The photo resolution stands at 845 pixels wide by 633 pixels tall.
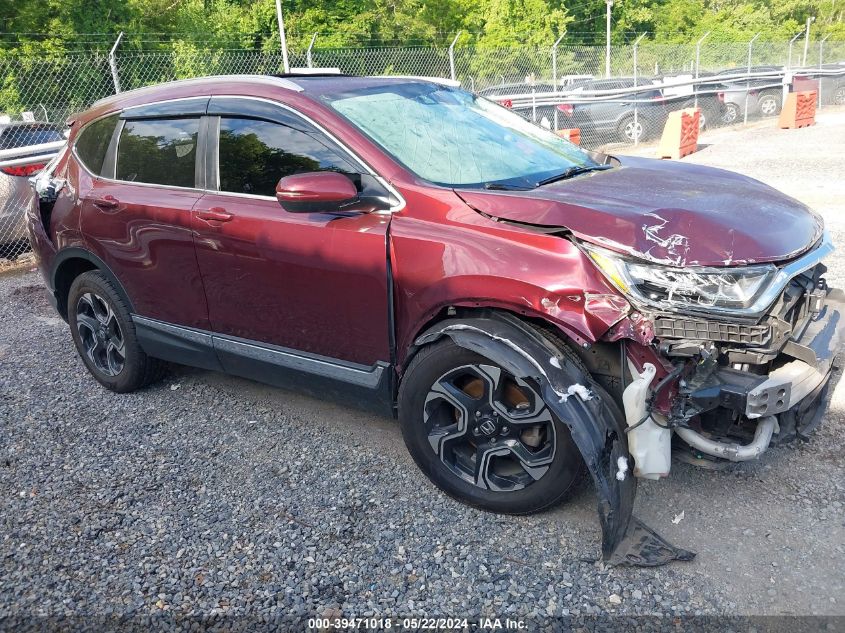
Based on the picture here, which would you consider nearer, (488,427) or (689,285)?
(689,285)

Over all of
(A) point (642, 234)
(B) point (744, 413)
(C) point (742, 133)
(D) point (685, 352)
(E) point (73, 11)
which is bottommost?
(C) point (742, 133)

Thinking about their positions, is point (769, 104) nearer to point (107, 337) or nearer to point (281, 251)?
point (107, 337)

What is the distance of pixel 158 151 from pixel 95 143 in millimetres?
695

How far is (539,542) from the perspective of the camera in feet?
10.0

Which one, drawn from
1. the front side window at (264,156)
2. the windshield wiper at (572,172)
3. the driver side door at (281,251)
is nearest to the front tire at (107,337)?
the driver side door at (281,251)

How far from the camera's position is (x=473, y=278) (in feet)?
9.84

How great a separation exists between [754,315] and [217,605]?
2.26 meters

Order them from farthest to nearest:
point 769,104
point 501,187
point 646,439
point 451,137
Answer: point 769,104 → point 451,137 → point 501,187 → point 646,439

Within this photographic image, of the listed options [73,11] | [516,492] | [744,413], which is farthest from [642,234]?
[73,11]

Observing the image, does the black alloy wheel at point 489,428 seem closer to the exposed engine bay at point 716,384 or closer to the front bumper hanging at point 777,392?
the exposed engine bay at point 716,384

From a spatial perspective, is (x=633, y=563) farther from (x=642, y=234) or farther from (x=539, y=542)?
(x=642, y=234)

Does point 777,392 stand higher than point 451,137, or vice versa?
point 451,137

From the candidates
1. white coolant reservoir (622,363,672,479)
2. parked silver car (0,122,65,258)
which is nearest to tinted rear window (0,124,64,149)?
parked silver car (0,122,65,258)

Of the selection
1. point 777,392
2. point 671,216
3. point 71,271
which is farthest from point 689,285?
point 71,271
